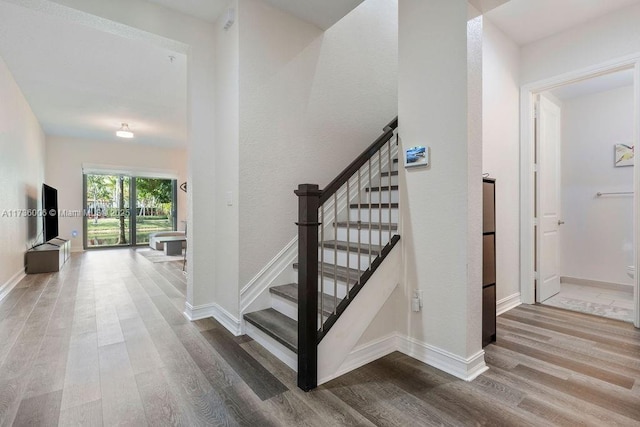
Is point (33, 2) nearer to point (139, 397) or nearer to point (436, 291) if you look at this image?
point (139, 397)

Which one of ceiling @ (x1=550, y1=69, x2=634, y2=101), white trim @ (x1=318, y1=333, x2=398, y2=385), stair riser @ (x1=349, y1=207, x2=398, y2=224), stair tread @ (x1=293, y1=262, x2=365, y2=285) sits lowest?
white trim @ (x1=318, y1=333, x2=398, y2=385)

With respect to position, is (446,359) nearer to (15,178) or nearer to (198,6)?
(198,6)

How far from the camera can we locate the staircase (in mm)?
1867

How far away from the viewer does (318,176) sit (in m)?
3.16

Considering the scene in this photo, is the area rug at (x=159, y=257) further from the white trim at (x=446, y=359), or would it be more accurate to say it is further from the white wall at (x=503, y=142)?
the white wall at (x=503, y=142)

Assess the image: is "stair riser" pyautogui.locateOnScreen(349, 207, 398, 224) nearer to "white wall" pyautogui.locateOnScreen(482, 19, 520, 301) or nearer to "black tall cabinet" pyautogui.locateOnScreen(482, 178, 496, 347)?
"black tall cabinet" pyautogui.locateOnScreen(482, 178, 496, 347)

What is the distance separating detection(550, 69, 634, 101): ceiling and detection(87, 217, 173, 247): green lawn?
380 inches

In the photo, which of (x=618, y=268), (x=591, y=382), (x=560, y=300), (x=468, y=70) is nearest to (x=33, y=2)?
(x=468, y=70)

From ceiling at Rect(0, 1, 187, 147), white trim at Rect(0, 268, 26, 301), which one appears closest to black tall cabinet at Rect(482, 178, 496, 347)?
ceiling at Rect(0, 1, 187, 147)

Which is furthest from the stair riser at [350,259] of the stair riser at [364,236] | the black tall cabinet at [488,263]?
the black tall cabinet at [488,263]

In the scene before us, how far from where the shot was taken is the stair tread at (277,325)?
2.10m

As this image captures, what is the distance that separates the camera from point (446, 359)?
6.76 ft

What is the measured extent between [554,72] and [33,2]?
482cm

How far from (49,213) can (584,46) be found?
8811mm
